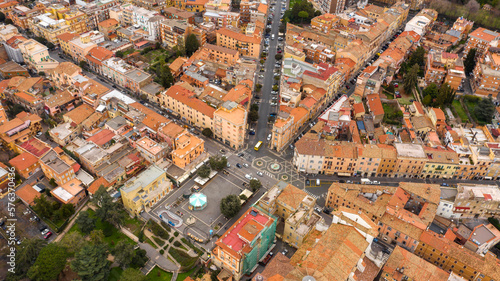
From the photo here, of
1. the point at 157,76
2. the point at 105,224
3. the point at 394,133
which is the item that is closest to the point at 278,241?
the point at 105,224

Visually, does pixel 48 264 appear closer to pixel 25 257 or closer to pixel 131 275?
pixel 25 257

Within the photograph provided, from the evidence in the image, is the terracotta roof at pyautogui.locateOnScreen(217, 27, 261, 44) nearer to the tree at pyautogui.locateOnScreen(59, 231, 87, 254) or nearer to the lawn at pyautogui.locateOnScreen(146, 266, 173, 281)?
the lawn at pyautogui.locateOnScreen(146, 266, 173, 281)

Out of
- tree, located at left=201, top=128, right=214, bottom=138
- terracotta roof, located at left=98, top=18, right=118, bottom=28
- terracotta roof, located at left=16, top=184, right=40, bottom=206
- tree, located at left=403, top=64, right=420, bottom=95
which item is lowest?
terracotta roof, located at left=16, top=184, right=40, bottom=206

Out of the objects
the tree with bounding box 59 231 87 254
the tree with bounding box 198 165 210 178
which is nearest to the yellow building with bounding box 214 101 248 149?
the tree with bounding box 198 165 210 178

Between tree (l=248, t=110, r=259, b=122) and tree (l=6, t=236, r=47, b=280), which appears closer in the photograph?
tree (l=6, t=236, r=47, b=280)

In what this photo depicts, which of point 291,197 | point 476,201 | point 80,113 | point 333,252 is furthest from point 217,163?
point 476,201
